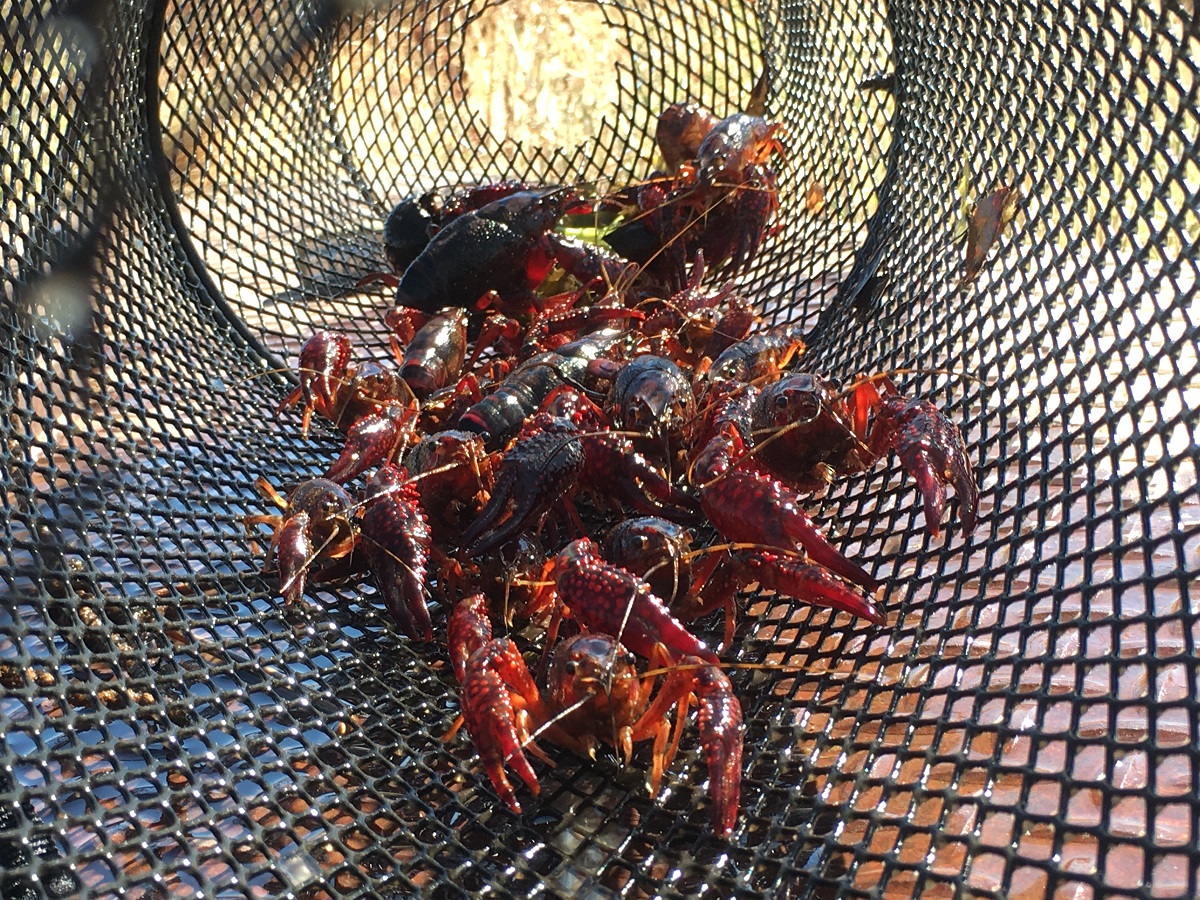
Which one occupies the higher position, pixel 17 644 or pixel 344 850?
pixel 17 644

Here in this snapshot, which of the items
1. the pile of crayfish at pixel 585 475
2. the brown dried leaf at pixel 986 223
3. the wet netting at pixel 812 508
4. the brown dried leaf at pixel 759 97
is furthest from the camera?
the brown dried leaf at pixel 759 97

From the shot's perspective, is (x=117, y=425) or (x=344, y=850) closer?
(x=344, y=850)

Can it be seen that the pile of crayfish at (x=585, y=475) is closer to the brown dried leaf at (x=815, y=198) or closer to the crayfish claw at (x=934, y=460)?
the crayfish claw at (x=934, y=460)

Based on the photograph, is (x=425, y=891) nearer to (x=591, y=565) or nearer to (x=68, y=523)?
(x=591, y=565)

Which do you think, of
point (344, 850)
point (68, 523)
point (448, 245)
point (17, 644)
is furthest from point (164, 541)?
point (448, 245)

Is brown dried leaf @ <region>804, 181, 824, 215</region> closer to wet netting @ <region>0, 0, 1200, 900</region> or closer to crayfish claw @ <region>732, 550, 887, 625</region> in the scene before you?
wet netting @ <region>0, 0, 1200, 900</region>

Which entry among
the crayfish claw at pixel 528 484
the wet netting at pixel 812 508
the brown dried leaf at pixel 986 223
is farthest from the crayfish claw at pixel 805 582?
the brown dried leaf at pixel 986 223
